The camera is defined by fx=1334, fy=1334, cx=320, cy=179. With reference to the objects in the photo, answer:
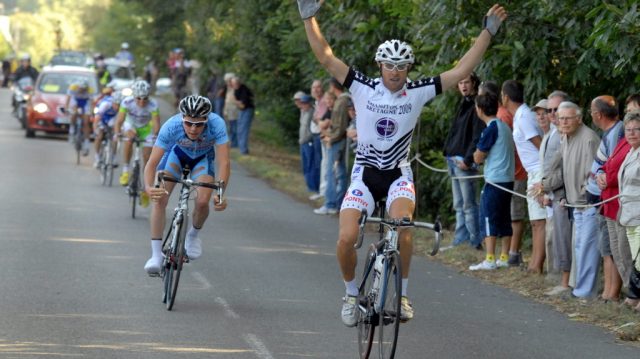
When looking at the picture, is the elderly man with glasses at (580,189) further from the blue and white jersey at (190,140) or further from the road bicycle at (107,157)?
the road bicycle at (107,157)

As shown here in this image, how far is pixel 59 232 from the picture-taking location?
54.0 ft

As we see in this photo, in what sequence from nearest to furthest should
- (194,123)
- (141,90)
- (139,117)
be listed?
(194,123), (141,90), (139,117)

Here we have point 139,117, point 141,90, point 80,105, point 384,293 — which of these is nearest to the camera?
point 384,293

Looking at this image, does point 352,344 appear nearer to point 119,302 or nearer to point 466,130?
point 119,302

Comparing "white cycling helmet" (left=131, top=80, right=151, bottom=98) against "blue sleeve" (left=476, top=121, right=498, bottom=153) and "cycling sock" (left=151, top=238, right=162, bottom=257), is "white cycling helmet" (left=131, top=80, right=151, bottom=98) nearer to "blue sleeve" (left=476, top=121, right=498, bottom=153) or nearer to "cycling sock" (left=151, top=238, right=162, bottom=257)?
"blue sleeve" (left=476, top=121, right=498, bottom=153)

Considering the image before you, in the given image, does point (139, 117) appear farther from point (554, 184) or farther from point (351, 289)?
point (351, 289)

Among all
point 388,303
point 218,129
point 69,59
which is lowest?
point 388,303

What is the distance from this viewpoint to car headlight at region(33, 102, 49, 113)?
34.6 metres

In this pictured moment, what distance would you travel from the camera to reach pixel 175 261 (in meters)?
11.3

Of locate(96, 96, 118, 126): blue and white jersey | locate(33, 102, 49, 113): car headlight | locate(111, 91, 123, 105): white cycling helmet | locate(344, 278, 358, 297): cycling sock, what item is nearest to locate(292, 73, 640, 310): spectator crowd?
locate(344, 278, 358, 297): cycling sock

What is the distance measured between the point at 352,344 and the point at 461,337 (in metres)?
0.97

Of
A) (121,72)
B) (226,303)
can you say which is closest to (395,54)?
(226,303)

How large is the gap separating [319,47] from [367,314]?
1949 millimetres

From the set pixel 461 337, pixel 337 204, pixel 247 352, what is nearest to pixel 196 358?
pixel 247 352
